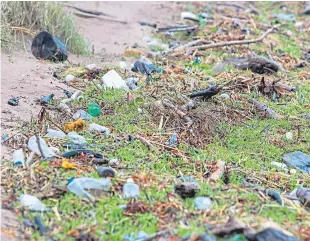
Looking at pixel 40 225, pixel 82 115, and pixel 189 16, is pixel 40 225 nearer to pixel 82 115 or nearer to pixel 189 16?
pixel 82 115

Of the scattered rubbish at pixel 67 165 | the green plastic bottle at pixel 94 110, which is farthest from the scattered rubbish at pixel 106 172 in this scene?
the green plastic bottle at pixel 94 110

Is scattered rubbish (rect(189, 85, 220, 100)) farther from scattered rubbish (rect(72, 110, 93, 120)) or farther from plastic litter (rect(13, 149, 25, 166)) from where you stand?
plastic litter (rect(13, 149, 25, 166))

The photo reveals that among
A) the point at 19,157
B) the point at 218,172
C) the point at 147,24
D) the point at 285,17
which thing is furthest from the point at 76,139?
the point at 285,17

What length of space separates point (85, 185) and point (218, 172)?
831 millimetres

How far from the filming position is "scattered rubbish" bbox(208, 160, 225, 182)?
3383mm

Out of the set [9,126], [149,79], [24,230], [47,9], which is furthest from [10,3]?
[24,230]

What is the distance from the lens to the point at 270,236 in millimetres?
2646

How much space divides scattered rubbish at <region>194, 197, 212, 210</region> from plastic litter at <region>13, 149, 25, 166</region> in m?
1.00

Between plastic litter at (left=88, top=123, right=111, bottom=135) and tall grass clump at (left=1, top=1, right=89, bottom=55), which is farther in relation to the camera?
tall grass clump at (left=1, top=1, right=89, bottom=55)

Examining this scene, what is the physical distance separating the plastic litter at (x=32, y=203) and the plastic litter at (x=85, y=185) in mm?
179

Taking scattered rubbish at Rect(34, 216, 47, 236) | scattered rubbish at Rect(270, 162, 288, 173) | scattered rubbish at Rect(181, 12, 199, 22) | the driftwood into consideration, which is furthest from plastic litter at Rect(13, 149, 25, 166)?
scattered rubbish at Rect(181, 12, 199, 22)

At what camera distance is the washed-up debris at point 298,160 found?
3972 mm

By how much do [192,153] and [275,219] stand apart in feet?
3.27

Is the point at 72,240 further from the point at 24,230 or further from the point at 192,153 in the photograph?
the point at 192,153
